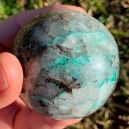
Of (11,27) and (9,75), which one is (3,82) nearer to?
(9,75)

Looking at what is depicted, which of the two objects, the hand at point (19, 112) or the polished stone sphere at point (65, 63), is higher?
the polished stone sphere at point (65, 63)

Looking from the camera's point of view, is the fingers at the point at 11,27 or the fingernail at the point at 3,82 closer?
the fingernail at the point at 3,82

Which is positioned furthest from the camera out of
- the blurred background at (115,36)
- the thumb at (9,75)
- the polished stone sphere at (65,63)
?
the blurred background at (115,36)

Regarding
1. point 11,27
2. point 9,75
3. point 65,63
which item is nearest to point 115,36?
point 11,27

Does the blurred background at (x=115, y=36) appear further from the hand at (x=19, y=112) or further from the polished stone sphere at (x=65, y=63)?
the polished stone sphere at (x=65, y=63)

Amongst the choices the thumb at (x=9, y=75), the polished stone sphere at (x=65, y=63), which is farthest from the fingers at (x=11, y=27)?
the thumb at (x=9, y=75)

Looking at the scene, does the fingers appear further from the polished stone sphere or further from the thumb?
the thumb
